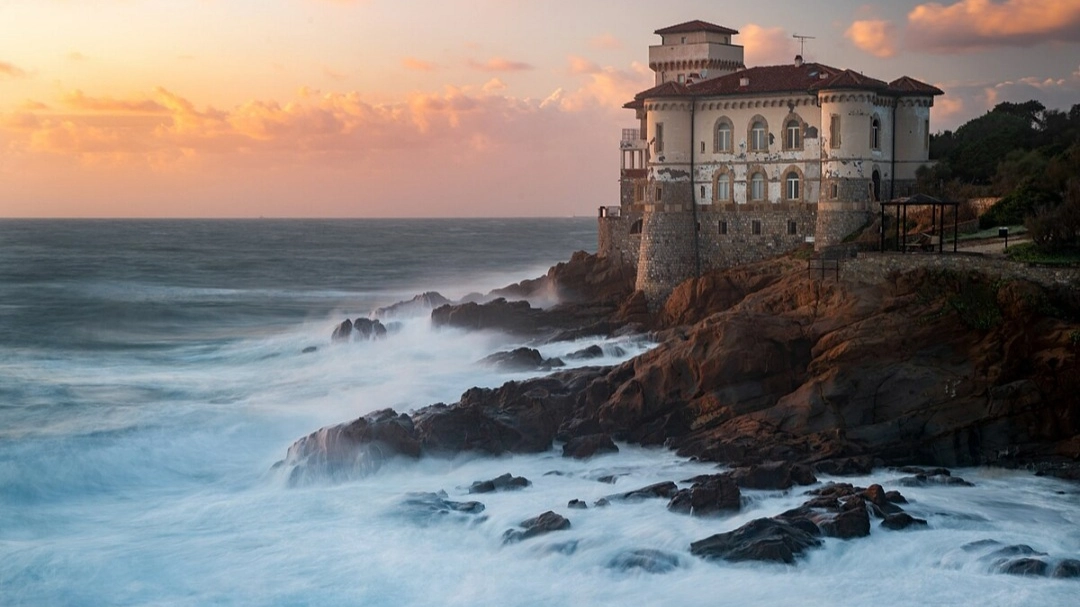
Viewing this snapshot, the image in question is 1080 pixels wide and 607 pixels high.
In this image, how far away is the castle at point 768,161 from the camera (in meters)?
42.9

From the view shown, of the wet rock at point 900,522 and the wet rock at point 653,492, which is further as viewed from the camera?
the wet rock at point 653,492

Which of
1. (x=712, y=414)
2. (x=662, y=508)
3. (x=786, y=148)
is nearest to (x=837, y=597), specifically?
(x=662, y=508)

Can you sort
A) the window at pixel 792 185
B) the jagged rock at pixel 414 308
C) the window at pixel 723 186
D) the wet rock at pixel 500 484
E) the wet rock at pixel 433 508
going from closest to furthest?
the wet rock at pixel 433 508, the wet rock at pixel 500 484, the window at pixel 792 185, the window at pixel 723 186, the jagged rock at pixel 414 308

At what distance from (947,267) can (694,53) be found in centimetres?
2232

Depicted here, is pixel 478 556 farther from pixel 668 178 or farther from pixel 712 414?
pixel 668 178

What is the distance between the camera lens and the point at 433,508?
25391mm

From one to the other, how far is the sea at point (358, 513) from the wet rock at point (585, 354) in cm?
46

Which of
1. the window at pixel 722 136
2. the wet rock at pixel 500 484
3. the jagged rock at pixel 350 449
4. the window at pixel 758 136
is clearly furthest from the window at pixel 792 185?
the wet rock at pixel 500 484

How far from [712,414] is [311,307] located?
41382 mm

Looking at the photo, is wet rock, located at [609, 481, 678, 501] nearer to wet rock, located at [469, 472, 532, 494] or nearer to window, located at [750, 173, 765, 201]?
wet rock, located at [469, 472, 532, 494]

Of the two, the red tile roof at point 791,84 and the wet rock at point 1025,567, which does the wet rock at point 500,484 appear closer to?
the wet rock at point 1025,567

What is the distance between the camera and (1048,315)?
30.3m

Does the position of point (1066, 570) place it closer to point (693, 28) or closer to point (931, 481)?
point (931, 481)

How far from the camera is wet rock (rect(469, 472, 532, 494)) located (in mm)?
26609
